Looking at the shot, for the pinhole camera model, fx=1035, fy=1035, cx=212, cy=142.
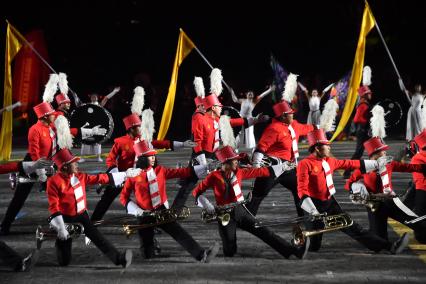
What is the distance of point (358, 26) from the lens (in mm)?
36688

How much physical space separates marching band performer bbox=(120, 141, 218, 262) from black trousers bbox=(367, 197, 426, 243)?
77.3 inches

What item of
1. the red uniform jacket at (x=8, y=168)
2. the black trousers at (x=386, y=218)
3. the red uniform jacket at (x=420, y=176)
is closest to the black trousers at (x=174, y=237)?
the red uniform jacket at (x=8, y=168)

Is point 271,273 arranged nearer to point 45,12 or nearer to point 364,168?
point 364,168

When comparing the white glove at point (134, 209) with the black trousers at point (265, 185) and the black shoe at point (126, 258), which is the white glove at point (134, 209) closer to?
the black shoe at point (126, 258)

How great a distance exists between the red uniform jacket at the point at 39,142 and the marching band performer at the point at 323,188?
3.62m

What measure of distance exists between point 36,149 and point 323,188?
395 centimetres

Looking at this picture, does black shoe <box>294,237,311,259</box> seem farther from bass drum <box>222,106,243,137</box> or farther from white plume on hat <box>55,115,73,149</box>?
bass drum <box>222,106,243,137</box>

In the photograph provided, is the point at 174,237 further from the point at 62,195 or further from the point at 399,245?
the point at 399,245

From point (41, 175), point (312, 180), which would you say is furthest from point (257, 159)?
point (41, 175)

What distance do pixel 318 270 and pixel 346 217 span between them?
3.14 ft

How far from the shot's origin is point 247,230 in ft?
37.2

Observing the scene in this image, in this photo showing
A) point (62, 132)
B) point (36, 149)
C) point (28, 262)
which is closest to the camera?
point (28, 262)

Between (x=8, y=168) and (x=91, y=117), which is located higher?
(x=91, y=117)

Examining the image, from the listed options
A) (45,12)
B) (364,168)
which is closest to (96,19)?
(45,12)
